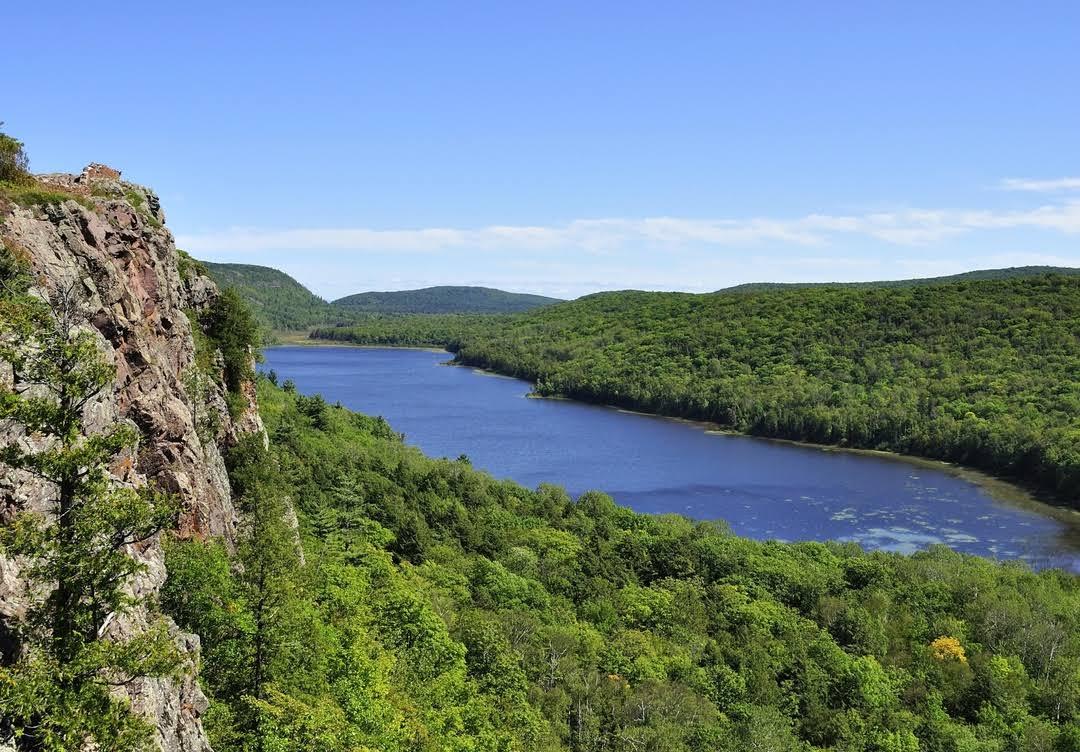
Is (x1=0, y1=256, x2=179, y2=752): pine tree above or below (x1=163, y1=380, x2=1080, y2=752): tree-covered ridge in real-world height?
above

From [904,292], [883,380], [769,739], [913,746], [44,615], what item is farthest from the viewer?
[904,292]

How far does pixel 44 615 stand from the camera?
11844 millimetres

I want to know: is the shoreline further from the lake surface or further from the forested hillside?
the forested hillside

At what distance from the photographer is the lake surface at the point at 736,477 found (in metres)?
77.0

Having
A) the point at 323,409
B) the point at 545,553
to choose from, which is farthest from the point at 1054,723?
the point at 323,409

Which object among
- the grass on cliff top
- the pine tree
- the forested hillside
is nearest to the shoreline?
the forested hillside

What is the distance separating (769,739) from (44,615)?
28.6 meters

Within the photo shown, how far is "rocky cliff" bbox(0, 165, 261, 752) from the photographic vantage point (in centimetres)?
1498

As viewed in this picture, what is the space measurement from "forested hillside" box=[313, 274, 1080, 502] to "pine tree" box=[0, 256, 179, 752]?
103 meters

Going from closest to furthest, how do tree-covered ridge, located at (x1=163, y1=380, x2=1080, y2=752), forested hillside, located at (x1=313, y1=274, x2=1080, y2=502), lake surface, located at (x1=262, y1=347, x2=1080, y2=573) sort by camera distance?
tree-covered ridge, located at (x1=163, y1=380, x2=1080, y2=752), lake surface, located at (x1=262, y1=347, x2=1080, y2=573), forested hillside, located at (x1=313, y1=274, x2=1080, y2=502)

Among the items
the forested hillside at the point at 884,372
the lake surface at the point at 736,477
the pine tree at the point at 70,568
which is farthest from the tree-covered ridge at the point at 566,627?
the forested hillside at the point at 884,372

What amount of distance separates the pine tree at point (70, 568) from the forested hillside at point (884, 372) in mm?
103109

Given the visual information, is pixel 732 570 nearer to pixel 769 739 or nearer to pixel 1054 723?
pixel 1054 723

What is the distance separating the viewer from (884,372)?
142 meters
